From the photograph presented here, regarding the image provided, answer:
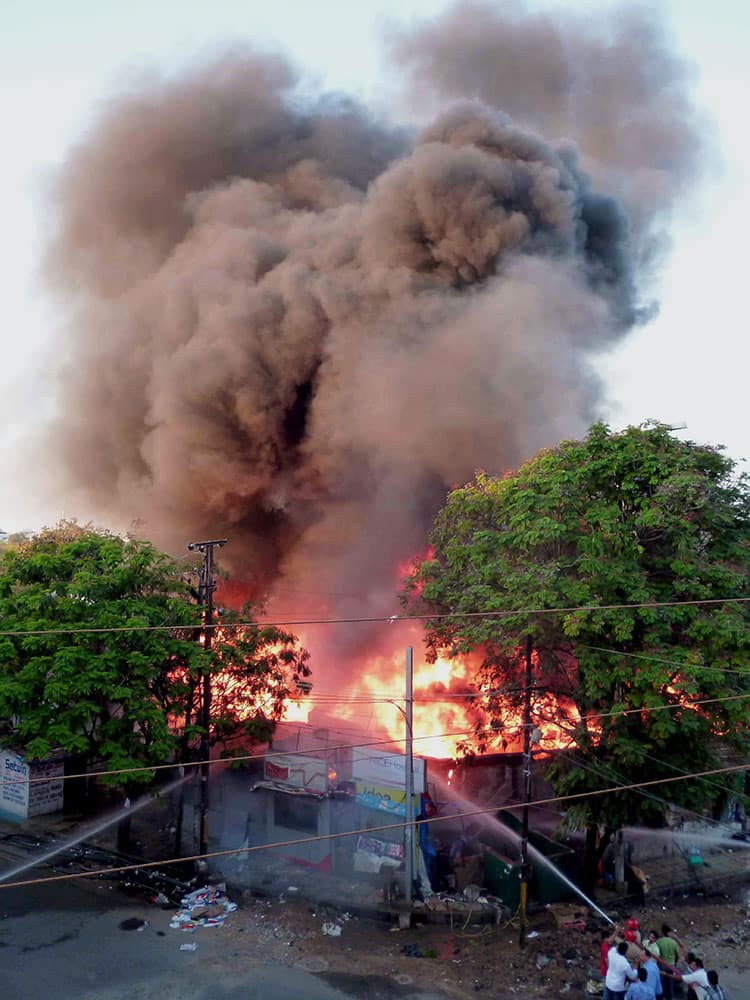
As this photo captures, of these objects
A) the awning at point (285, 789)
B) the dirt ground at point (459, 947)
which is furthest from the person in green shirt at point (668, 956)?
the awning at point (285, 789)

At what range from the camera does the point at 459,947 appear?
42.3ft

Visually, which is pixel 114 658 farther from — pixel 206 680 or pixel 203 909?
pixel 203 909

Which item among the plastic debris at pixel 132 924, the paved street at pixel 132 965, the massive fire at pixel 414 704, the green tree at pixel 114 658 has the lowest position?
the paved street at pixel 132 965

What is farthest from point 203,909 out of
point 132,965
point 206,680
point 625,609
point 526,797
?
point 625,609

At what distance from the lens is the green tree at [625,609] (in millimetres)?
12930

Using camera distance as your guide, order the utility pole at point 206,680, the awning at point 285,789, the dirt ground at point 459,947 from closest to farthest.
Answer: the dirt ground at point 459,947, the utility pole at point 206,680, the awning at point 285,789

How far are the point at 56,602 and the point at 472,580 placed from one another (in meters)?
8.12

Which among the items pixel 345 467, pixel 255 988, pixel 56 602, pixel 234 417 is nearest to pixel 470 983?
pixel 255 988

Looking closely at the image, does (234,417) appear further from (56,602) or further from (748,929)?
(748,929)

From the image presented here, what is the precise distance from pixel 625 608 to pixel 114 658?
9.38 metres

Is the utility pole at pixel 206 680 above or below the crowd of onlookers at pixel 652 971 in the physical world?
Answer: above

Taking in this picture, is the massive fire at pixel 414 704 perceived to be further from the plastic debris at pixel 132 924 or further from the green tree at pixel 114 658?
the plastic debris at pixel 132 924

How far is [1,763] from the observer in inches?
784

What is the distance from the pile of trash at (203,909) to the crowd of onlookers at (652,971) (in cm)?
673
